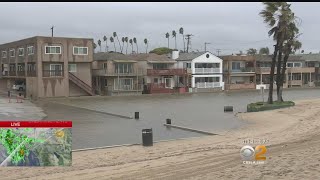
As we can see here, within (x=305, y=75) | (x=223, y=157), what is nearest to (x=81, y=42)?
(x=223, y=157)

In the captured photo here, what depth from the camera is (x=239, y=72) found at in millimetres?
78125

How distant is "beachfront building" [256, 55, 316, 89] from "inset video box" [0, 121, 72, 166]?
72474 mm

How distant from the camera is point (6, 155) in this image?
11477mm

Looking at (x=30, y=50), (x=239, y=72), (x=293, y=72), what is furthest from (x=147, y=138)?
(x=293, y=72)

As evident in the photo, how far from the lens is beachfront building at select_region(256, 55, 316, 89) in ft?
271

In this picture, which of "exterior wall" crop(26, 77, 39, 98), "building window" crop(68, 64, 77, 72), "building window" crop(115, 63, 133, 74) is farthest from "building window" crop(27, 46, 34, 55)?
"building window" crop(115, 63, 133, 74)

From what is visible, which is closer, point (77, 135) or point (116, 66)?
point (77, 135)

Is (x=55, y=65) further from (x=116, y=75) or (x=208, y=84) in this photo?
(x=208, y=84)

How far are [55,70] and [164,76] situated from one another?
63.1 feet

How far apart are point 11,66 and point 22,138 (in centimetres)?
6126

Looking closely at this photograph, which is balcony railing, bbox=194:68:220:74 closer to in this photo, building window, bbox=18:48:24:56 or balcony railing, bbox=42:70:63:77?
balcony railing, bbox=42:70:63:77

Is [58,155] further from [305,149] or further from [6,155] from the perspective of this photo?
[305,149]

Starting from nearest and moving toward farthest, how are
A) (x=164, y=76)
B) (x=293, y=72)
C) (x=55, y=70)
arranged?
(x=55, y=70) → (x=164, y=76) → (x=293, y=72)

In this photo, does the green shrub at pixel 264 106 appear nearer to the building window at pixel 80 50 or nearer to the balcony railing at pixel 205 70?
the building window at pixel 80 50
